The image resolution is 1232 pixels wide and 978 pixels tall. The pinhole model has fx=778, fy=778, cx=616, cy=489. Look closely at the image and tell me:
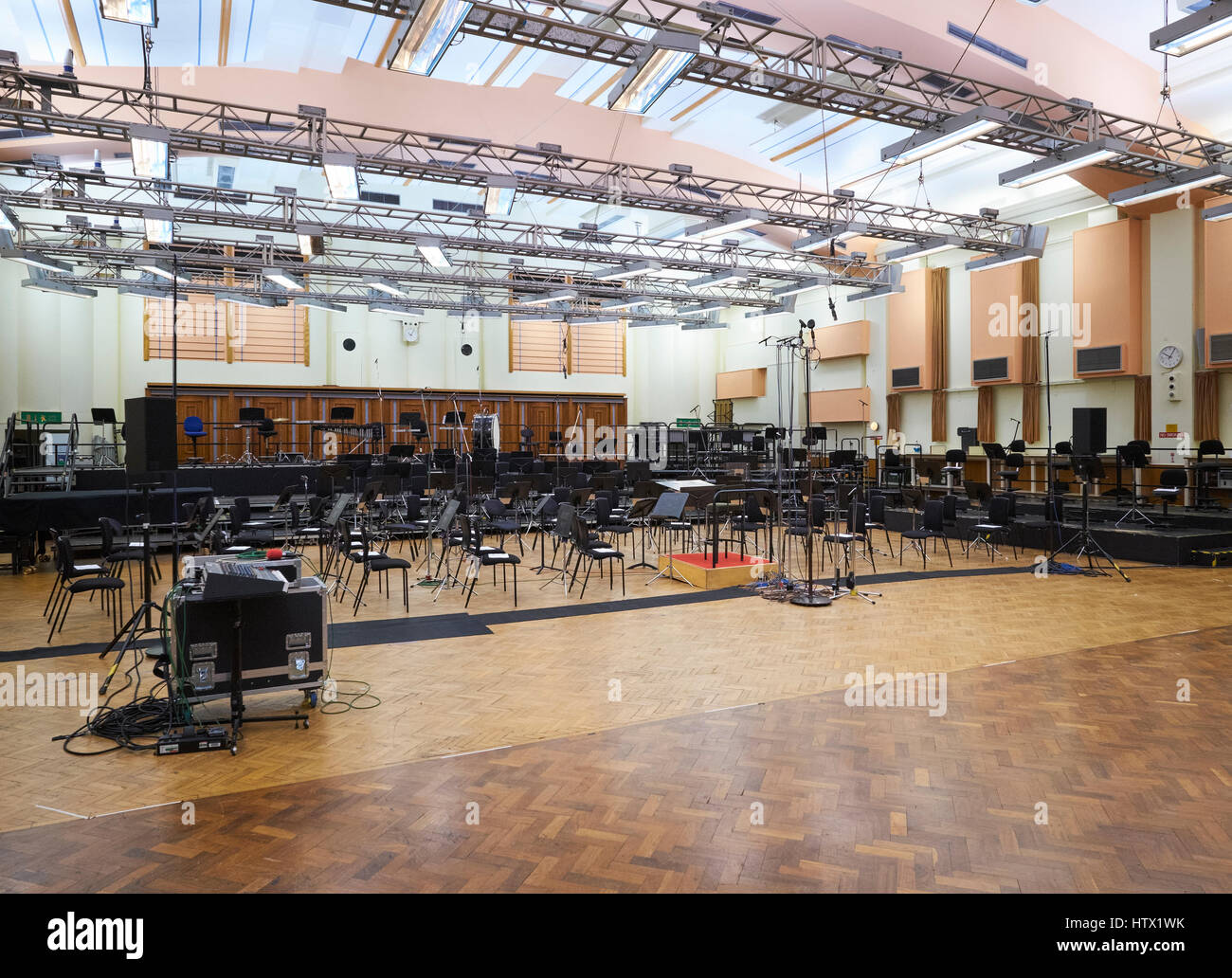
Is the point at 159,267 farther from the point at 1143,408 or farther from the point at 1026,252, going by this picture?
the point at 1143,408

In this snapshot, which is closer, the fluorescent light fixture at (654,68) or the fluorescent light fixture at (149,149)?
the fluorescent light fixture at (654,68)

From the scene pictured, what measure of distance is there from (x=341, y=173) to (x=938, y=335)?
40.6 ft

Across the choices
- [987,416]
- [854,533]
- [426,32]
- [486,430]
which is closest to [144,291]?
[486,430]

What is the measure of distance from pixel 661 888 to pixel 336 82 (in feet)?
42.5

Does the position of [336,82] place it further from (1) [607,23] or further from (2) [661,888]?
(2) [661,888]

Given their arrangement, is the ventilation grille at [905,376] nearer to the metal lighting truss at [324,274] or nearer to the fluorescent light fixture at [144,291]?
the metal lighting truss at [324,274]

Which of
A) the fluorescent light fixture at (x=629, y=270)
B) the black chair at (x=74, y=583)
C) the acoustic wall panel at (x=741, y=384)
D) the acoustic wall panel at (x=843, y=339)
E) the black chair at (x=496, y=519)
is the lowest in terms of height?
the black chair at (x=74, y=583)

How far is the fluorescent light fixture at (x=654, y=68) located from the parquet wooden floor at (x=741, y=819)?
19.0 ft

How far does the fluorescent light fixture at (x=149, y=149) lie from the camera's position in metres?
8.02

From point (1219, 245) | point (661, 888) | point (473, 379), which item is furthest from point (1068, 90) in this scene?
point (473, 379)

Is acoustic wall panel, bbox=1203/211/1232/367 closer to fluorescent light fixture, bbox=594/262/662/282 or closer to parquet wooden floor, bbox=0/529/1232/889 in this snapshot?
parquet wooden floor, bbox=0/529/1232/889

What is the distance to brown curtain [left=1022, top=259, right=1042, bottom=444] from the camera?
14.3m

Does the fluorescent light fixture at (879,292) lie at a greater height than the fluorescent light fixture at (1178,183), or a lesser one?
greater

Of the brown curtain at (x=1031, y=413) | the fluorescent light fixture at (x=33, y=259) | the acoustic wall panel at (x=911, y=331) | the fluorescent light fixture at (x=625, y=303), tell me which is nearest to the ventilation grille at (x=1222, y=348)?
the brown curtain at (x=1031, y=413)
